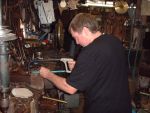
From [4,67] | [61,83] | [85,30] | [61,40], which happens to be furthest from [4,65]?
[61,40]

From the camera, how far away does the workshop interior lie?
4.95 metres

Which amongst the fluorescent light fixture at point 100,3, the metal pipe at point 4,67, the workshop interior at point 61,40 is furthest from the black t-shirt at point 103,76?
the fluorescent light fixture at point 100,3

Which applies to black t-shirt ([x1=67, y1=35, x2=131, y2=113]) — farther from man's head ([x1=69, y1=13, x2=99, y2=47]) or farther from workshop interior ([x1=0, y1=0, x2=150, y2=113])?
workshop interior ([x1=0, y1=0, x2=150, y2=113])

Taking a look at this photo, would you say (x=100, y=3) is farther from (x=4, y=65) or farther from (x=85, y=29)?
(x=4, y=65)

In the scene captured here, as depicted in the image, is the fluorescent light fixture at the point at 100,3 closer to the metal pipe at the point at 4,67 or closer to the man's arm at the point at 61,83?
the man's arm at the point at 61,83

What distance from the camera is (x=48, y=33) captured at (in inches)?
261

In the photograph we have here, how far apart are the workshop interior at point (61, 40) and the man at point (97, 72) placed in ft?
Answer: 4.87

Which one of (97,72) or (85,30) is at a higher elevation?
(85,30)

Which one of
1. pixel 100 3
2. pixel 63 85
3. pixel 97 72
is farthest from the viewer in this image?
pixel 100 3

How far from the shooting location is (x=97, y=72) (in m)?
2.78

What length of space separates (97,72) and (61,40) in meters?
4.04

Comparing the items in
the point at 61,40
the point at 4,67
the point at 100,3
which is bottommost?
the point at 61,40

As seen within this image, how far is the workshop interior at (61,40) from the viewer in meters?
4.95

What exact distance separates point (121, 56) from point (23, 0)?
11.2ft
